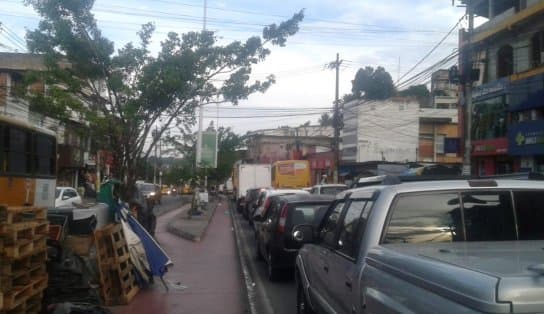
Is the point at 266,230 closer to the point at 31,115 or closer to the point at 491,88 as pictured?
the point at 31,115

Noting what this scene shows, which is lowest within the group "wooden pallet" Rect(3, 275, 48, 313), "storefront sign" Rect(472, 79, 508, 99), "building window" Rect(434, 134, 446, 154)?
"wooden pallet" Rect(3, 275, 48, 313)

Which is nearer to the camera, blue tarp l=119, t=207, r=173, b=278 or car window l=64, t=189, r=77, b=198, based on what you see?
blue tarp l=119, t=207, r=173, b=278

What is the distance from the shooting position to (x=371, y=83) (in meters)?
68.1

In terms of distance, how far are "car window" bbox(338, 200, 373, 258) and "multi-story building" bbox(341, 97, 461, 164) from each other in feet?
181

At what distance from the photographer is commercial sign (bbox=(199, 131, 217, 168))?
35.9m

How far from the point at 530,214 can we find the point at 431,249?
3.91 feet

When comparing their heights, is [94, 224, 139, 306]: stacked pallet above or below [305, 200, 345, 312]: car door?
below

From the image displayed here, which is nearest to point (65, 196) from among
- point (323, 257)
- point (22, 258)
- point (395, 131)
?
point (22, 258)

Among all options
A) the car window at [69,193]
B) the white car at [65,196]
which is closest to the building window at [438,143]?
the car window at [69,193]

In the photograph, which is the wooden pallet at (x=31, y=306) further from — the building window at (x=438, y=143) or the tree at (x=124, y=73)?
the building window at (x=438, y=143)

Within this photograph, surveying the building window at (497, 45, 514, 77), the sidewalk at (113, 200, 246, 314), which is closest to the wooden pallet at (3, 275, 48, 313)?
the sidewalk at (113, 200, 246, 314)

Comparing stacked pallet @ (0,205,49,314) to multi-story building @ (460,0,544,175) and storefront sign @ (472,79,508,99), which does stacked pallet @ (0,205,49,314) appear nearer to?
multi-story building @ (460,0,544,175)

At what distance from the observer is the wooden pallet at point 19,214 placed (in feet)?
21.6

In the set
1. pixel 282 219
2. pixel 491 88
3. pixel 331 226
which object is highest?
pixel 491 88
